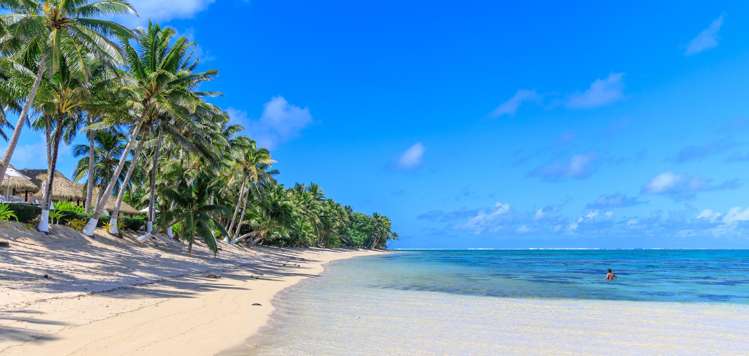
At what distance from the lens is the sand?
7344mm

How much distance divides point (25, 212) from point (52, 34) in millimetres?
10288

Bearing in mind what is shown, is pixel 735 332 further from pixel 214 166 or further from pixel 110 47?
pixel 214 166

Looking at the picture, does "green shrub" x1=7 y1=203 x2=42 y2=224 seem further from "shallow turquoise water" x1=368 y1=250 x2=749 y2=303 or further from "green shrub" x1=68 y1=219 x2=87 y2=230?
"shallow turquoise water" x1=368 y1=250 x2=749 y2=303

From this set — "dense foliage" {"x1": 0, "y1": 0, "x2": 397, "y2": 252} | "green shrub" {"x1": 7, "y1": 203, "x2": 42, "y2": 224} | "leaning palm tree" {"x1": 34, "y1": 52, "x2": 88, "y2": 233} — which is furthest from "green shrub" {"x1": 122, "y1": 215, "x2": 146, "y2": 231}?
"leaning palm tree" {"x1": 34, "y1": 52, "x2": 88, "y2": 233}

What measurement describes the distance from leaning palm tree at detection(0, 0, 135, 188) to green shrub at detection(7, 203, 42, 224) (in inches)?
157

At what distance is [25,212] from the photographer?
79.4ft

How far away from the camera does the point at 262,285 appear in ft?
63.9

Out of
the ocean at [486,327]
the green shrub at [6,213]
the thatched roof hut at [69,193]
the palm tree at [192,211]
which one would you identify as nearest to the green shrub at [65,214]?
the green shrub at [6,213]

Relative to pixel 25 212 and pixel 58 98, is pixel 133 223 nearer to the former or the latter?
pixel 25 212

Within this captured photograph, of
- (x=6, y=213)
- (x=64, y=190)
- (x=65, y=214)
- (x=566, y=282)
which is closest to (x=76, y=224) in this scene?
(x=65, y=214)

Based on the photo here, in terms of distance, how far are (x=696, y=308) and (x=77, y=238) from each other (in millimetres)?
27314

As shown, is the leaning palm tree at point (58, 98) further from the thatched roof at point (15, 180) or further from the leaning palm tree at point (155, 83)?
the thatched roof at point (15, 180)

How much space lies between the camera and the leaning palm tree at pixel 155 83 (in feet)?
86.7

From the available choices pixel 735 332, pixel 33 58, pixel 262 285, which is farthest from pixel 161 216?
pixel 735 332
